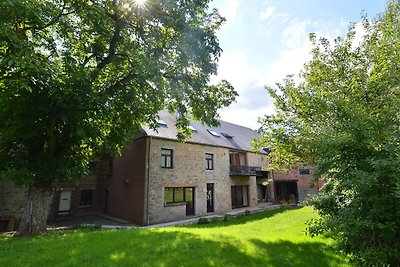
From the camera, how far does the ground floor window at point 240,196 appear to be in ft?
78.8

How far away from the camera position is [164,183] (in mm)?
17703

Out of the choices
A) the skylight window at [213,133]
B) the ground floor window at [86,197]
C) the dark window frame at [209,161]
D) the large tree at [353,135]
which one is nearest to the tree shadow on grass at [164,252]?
the large tree at [353,135]

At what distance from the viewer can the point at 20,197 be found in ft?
56.9

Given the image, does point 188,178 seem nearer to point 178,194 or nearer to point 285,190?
point 178,194

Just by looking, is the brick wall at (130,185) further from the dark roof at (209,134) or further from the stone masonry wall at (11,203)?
the stone masonry wall at (11,203)

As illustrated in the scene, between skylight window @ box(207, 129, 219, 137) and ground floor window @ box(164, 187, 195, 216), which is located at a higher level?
skylight window @ box(207, 129, 219, 137)

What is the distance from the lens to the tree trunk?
33.7 feet

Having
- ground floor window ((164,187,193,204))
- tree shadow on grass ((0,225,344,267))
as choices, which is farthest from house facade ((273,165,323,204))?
tree shadow on grass ((0,225,344,267))

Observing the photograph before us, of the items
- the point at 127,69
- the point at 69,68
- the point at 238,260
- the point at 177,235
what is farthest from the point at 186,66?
the point at 238,260

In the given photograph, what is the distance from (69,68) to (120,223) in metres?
12.4

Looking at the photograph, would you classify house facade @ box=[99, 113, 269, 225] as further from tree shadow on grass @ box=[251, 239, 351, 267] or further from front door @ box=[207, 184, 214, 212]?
tree shadow on grass @ box=[251, 239, 351, 267]

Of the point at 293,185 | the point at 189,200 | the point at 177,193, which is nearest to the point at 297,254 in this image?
the point at 177,193

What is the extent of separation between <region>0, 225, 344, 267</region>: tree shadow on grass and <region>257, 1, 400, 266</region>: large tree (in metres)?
1.40

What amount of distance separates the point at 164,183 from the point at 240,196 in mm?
10235
